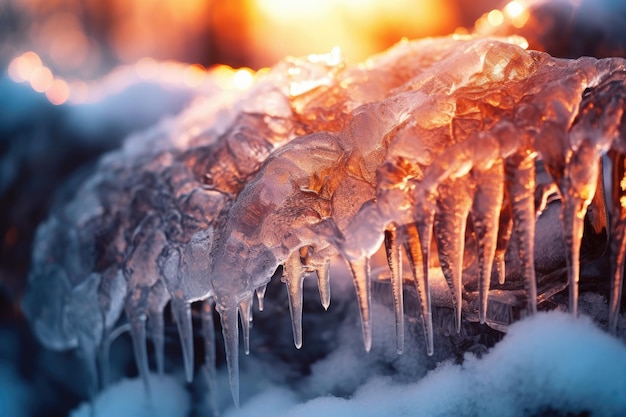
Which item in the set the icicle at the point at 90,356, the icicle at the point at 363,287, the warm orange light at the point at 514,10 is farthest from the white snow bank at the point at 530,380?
the warm orange light at the point at 514,10

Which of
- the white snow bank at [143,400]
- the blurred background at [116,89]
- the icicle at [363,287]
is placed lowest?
the white snow bank at [143,400]

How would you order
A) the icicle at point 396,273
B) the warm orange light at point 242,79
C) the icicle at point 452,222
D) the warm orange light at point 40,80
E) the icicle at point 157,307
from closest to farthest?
the icicle at point 452,222
the icicle at point 396,273
the icicle at point 157,307
the warm orange light at point 242,79
the warm orange light at point 40,80

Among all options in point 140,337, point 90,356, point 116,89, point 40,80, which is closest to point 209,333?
point 140,337

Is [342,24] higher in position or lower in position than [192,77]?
higher

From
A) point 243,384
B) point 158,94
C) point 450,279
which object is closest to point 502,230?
point 450,279

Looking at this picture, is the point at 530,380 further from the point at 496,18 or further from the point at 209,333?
the point at 496,18

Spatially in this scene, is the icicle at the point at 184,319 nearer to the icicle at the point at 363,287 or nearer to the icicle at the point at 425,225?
the icicle at the point at 363,287

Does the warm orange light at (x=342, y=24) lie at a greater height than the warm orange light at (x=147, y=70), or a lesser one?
greater

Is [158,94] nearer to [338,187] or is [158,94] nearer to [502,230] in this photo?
[338,187]

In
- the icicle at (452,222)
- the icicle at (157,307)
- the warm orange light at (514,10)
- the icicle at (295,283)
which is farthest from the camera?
the warm orange light at (514,10)
